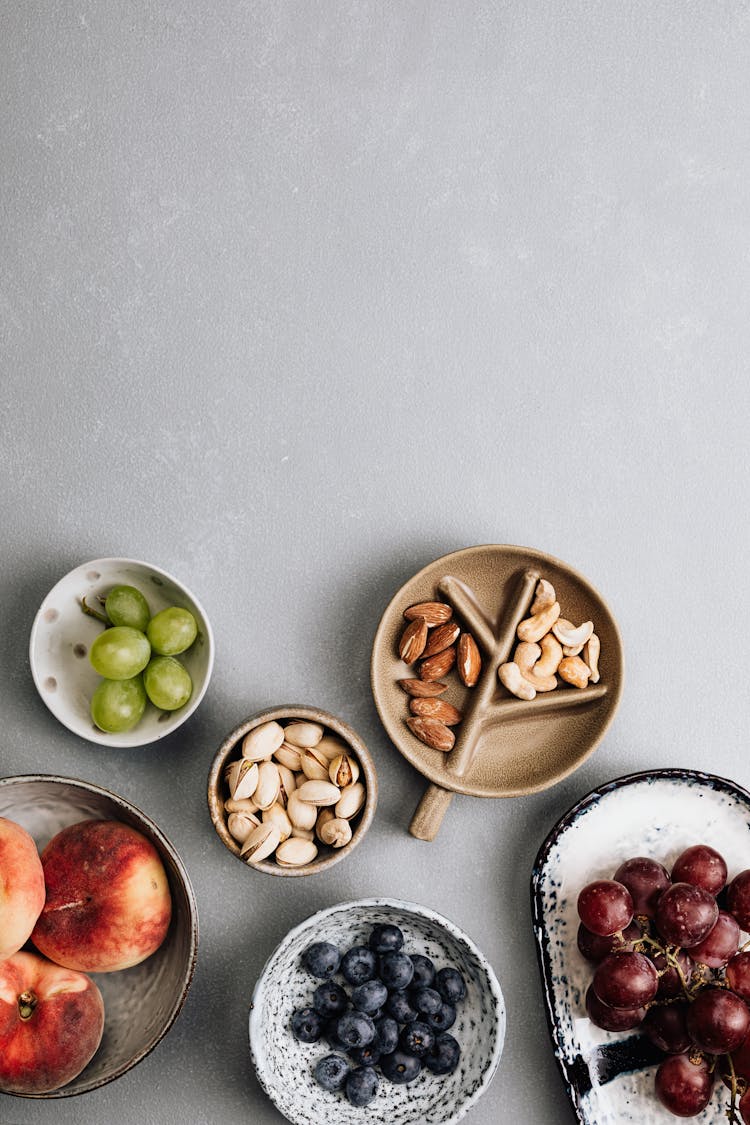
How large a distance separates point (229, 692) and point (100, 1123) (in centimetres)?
53

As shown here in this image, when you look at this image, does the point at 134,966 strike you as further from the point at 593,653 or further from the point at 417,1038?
the point at 593,653

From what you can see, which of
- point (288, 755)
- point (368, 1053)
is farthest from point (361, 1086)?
point (288, 755)

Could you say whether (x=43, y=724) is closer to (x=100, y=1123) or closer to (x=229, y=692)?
(x=229, y=692)

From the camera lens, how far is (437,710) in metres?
1.12

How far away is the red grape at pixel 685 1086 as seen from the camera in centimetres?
106

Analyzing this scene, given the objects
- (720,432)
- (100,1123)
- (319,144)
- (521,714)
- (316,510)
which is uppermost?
(319,144)

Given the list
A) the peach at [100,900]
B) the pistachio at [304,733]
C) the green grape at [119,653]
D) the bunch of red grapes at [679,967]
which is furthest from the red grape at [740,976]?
the green grape at [119,653]

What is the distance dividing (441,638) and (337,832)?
0.83 feet

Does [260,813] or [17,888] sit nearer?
[17,888]

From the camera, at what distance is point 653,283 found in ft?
3.97

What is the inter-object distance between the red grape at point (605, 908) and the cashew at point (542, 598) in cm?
32

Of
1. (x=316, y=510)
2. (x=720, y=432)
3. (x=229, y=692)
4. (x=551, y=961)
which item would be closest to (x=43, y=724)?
(x=229, y=692)

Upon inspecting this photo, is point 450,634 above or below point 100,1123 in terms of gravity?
above

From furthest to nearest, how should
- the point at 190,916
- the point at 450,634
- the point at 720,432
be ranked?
the point at 720,432 < the point at 450,634 < the point at 190,916
